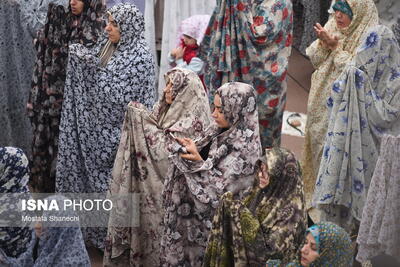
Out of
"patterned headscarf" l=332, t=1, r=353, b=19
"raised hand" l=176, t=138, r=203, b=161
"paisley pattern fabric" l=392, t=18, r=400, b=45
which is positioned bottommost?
"raised hand" l=176, t=138, r=203, b=161

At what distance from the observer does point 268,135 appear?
653 cm

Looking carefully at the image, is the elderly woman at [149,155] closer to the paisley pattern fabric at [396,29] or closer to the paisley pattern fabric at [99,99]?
the paisley pattern fabric at [99,99]

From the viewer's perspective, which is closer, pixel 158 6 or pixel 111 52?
pixel 111 52

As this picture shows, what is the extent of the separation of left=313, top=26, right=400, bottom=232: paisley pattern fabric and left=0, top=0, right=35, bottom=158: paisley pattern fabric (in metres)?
2.80

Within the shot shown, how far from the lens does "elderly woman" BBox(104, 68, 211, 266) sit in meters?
5.37

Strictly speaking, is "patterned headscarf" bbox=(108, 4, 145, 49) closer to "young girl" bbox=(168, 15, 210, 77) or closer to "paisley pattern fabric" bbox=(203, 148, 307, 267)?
"young girl" bbox=(168, 15, 210, 77)

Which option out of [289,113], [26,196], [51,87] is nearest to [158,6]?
[289,113]

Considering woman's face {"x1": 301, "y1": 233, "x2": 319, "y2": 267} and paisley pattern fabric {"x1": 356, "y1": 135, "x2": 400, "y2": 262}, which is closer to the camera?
woman's face {"x1": 301, "y1": 233, "x2": 319, "y2": 267}

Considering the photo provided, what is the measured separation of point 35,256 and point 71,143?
70.1 inches

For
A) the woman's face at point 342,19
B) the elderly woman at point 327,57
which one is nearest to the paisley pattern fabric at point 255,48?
the elderly woman at point 327,57

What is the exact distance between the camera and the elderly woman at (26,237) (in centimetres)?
434

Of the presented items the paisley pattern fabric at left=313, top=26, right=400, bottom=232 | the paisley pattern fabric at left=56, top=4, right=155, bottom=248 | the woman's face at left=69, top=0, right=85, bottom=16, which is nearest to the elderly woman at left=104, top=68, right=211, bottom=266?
the paisley pattern fabric at left=56, top=4, right=155, bottom=248

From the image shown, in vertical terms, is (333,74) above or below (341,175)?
above

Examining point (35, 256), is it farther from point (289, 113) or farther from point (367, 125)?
point (289, 113)
